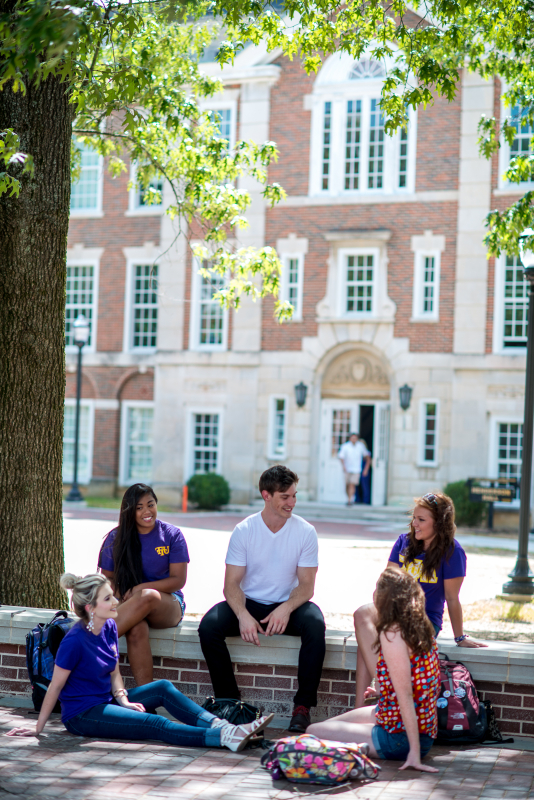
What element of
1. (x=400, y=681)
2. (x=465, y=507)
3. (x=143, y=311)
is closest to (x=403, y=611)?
Answer: (x=400, y=681)

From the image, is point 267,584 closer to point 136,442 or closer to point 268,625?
point 268,625

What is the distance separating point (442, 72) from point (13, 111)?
139 inches

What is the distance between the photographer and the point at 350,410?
22.9 metres

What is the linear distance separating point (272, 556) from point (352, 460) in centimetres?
1633

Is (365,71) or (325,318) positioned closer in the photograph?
(325,318)

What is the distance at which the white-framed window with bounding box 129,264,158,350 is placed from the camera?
974 inches

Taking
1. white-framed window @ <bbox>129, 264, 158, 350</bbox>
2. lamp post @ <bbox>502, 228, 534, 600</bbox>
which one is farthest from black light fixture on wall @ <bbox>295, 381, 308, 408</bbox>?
lamp post @ <bbox>502, 228, 534, 600</bbox>

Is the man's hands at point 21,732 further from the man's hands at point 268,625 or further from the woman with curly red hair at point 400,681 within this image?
the woman with curly red hair at point 400,681

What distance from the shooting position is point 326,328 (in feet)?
74.1

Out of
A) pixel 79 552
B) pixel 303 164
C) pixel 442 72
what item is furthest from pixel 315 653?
pixel 303 164

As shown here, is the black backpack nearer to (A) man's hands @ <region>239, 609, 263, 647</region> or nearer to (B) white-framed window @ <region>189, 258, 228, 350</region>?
(A) man's hands @ <region>239, 609, 263, 647</region>

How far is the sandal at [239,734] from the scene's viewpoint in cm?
479

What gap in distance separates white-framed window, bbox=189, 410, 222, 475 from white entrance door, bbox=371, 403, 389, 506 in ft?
13.5

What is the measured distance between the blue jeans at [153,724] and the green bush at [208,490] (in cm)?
1716
